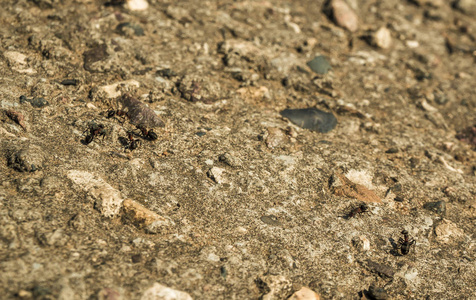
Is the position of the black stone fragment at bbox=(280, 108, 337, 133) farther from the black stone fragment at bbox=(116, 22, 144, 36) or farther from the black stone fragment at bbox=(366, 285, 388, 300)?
the black stone fragment at bbox=(116, 22, 144, 36)

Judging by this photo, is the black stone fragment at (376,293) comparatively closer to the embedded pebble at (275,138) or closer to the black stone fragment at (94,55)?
the embedded pebble at (275,138)

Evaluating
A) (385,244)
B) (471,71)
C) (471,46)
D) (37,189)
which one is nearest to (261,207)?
(385,244)

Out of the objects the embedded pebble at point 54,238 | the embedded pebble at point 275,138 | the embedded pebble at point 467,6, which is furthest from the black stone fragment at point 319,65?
the embedded pebble at point 54,238

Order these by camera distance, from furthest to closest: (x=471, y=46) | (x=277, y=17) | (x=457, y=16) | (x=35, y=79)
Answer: (x=457, y=16) → (x=471, y=46) → (x=277, y=17) → (x=35, y=79)

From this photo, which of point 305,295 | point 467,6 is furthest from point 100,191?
point 467,6

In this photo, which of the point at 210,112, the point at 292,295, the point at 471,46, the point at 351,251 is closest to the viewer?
the point at 292,295

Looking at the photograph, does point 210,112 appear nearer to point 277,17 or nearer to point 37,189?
point 37,189
